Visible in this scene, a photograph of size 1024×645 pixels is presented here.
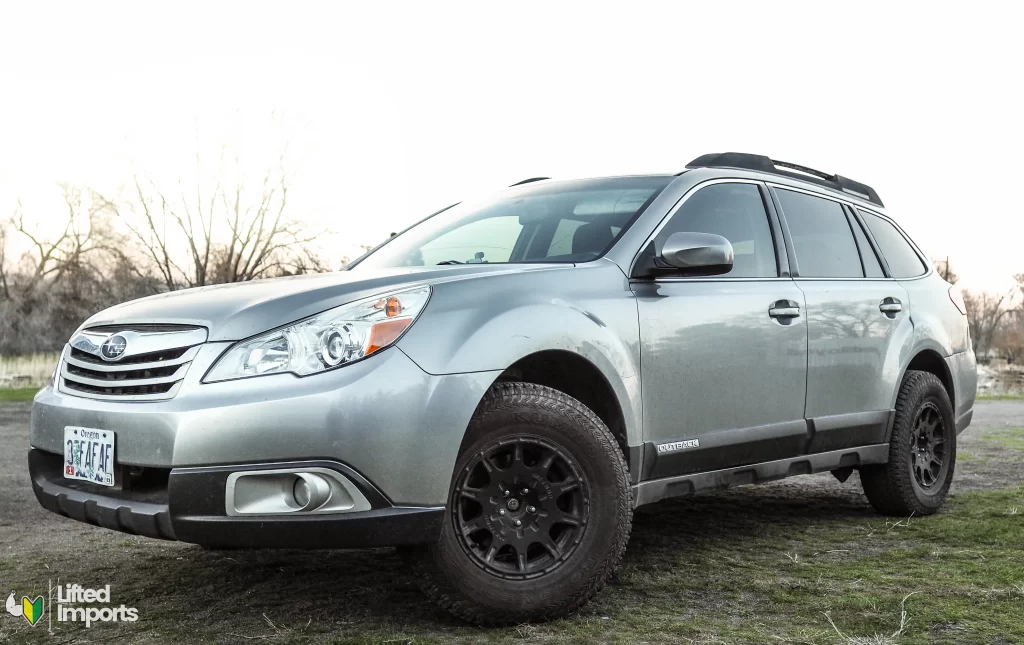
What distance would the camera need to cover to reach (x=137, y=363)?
336 cm

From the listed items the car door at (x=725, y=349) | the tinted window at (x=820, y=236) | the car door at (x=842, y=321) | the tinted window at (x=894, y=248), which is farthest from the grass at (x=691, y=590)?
the tinted window at (x=894, y=248)

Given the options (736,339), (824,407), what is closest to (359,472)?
(736,339)

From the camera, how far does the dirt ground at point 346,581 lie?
3.41m

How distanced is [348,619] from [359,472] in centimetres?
73

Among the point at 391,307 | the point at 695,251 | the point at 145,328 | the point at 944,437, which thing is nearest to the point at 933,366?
the point at 944,437

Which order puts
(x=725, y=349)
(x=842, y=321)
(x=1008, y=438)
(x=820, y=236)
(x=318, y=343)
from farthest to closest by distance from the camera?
(x=1008, y=438)
(x=820, y=236)
(x=842, y=321)
(x=725, y=349)
(x=318, y=343)

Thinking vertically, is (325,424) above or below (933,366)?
above

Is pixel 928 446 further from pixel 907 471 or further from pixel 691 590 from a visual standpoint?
pixel 691 590

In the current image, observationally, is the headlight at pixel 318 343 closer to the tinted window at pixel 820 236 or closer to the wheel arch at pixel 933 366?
the tinted window at pixel 820 236

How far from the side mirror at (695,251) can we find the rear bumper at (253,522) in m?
1.46

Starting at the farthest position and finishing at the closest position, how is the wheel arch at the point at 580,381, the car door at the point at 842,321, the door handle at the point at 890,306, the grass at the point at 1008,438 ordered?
1. the grass at the point at 1008,438
2. the door handle at the point at 890,306
3. the car door at the point at 842,321
4. the wheel arch at the point at 580,381

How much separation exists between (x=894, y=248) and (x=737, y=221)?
1758 mm

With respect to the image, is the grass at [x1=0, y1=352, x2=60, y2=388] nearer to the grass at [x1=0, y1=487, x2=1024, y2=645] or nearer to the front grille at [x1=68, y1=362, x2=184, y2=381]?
the grass at [x1=0, y1=487, x2=1024, y2=645]

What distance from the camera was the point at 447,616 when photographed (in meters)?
3.52
